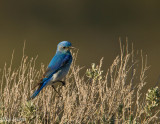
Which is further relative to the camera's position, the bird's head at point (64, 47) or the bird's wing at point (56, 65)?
the bird's head at point (64, 47)

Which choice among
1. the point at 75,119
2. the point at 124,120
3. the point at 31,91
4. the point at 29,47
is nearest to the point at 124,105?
the point at 124,120

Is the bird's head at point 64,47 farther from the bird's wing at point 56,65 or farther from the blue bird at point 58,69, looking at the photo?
the bird's wing at point 56,65

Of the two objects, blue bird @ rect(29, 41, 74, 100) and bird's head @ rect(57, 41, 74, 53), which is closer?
blue bird @ rect(29, 41, 74, 100)

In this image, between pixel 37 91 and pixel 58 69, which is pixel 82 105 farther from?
pixel 58 69

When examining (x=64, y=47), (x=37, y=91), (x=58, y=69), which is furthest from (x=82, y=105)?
(x=64, y=47)

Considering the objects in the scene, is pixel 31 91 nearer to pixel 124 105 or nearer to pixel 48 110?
pixel 48 110

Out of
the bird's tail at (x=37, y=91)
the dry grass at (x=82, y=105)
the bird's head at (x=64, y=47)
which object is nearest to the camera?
the dry grass at (x=82, y=105)

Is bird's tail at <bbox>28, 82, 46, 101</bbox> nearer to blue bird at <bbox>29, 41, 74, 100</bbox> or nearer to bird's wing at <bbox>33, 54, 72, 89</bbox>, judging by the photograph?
blue bird at <bbox>29, 41, 74, 100</bbox>

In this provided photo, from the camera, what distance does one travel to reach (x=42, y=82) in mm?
6141

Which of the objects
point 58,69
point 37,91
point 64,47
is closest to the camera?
point 37,91

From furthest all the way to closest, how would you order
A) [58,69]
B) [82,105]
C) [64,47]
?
[64,47]
[58,69]
[82,105]

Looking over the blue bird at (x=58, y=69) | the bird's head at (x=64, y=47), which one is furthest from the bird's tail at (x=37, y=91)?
the bird's head at (x=64, y=47)

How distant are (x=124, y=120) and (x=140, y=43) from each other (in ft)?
52.3

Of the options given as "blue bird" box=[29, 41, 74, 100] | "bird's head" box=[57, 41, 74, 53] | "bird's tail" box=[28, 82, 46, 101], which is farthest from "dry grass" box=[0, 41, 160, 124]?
"bird's head" box=[57, 41, 74, 53]
